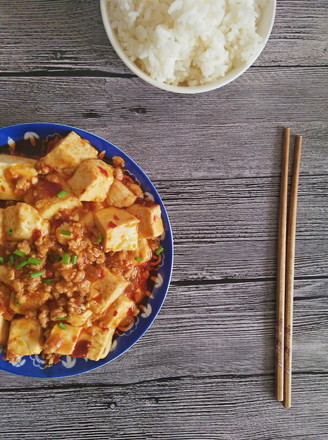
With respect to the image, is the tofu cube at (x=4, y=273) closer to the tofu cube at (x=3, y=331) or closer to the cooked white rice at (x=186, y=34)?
the tofu cube at (x=3, y=331)

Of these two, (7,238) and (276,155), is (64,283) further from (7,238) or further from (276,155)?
(276,155)

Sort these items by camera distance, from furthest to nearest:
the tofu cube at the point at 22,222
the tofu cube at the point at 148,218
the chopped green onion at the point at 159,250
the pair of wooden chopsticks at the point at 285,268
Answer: the pair of wooden chopsticks at the point at 285,268 → the chopped green onion at the point at 159,250 → the tofu cube at the point at 148,218 → the tofu cube at the point at 22,222

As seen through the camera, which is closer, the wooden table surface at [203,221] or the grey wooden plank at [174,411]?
the wooden table surface at [203,221]

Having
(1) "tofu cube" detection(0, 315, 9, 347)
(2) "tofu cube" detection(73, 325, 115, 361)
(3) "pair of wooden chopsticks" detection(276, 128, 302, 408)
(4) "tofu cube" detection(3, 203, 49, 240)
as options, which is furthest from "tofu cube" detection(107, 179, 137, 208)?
(3) "pair of wooden chopsticks" detection(276, 128, 302, 408)

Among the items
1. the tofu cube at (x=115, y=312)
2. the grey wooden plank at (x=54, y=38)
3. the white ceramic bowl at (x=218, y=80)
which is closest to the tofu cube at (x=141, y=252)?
the tofu cube at (x=115, y=312)

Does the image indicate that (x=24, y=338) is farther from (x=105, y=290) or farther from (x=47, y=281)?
(x=105, y=290)

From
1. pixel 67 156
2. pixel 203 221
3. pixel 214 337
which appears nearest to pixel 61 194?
pixel 67 156

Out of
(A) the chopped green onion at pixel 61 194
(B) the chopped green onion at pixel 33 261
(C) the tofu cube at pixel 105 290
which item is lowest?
(C) the tofu cube at pixel 105 290
